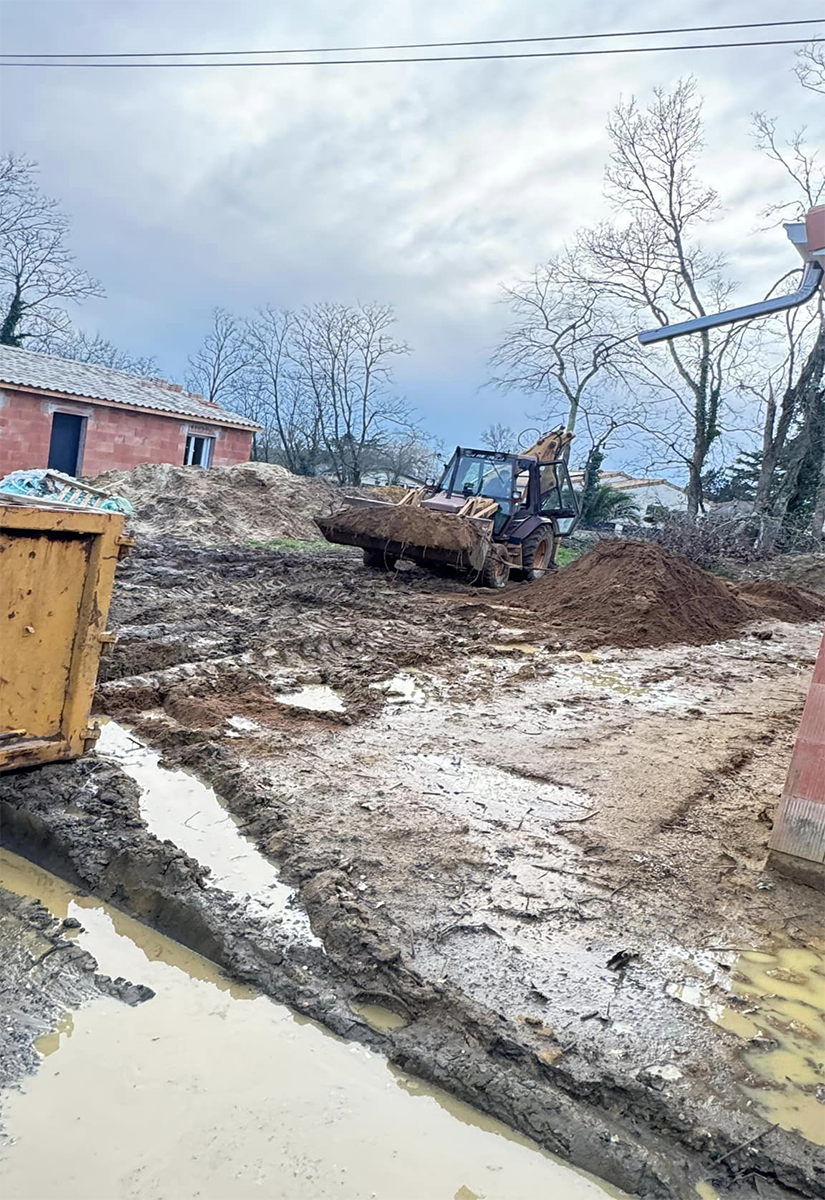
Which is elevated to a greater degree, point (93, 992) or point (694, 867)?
point (694, 867)

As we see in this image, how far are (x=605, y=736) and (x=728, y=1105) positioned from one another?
414 centimetres

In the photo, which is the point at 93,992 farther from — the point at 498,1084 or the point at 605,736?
the point at 605,736

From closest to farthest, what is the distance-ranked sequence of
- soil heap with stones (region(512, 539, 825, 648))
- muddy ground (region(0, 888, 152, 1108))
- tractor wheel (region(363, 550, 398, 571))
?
1. muddy ground (region(0, 888, 152, 1108))
2. soil heap with stones (region(512, 539, 825, 648))
3. tractor wheel (region(363, 550, 398, 571))

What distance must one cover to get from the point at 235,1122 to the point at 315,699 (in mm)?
4612

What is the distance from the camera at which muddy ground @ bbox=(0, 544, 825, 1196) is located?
2811 mm

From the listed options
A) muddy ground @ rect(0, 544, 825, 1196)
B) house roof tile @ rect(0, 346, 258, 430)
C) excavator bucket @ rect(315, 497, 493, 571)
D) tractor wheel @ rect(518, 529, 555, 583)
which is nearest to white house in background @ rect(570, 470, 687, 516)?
house roof tile @ rect(0, 346, 258, 430)

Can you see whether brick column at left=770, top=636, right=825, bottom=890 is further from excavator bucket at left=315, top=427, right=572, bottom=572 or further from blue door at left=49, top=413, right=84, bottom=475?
blue door at left=49, top=413, right=84, bottom=475

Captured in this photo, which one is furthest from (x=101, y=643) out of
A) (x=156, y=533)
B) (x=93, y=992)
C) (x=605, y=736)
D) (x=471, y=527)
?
(x=156, y=533)

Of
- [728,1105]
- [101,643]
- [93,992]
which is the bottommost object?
[93,992]

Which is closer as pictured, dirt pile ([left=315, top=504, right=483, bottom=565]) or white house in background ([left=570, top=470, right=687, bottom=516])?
dirt pile ([left=315, top=504, right=483, bottom=565])

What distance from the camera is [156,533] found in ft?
65.7

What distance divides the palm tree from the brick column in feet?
104

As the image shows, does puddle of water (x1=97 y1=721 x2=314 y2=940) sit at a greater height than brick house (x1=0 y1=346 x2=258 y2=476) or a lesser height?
lesser

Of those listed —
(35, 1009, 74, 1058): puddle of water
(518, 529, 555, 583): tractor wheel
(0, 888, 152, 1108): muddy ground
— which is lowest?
(35, 1009, 74, 1058): puddle of water
